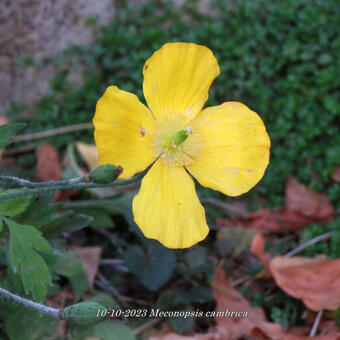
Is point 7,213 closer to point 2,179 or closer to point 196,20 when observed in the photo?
point 2,179

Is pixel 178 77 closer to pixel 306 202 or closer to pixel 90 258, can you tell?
pixel 90 258

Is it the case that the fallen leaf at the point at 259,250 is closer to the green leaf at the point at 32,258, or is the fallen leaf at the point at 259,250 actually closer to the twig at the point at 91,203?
the twig at the point at 91,203

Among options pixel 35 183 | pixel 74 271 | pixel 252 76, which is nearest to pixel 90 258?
pixel 74 271

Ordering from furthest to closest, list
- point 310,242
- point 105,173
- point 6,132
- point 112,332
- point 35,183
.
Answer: point 310,242 < point 112,332 < point 6,132 < point 35,183 < point 105,173

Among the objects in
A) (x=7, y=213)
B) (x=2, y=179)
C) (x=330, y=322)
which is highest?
(x=2, y=179)

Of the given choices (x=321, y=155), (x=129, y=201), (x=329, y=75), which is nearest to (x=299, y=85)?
(x=329, y=75)

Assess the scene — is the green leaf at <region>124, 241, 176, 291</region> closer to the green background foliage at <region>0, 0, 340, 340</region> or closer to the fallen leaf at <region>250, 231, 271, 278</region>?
the green background foliage at <region>0, 0, 340, 340</region>

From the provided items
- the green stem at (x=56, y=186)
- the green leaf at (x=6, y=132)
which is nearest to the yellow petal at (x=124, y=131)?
the green stem at (x=56, y=186)
